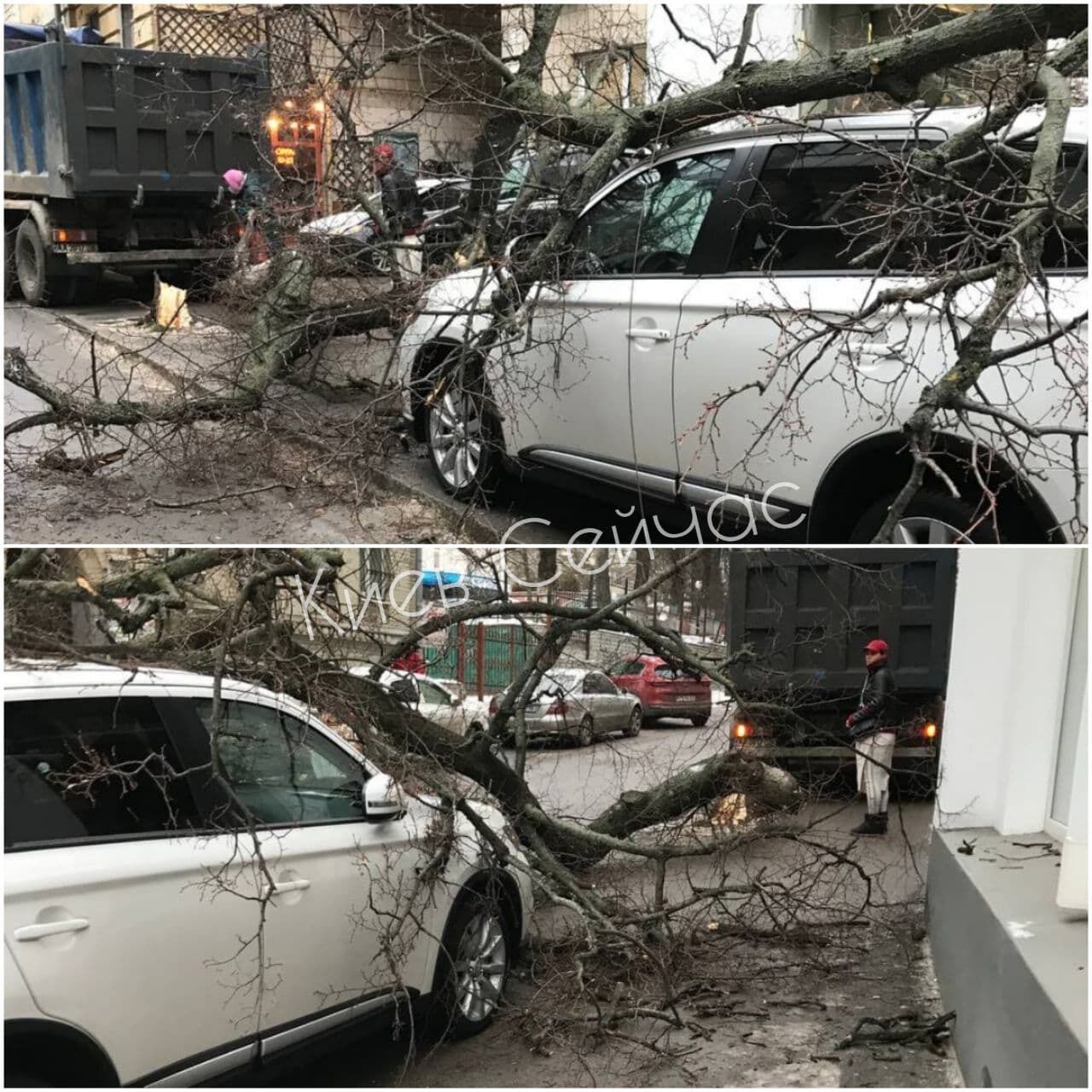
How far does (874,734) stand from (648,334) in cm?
224

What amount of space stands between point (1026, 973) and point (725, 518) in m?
2.06

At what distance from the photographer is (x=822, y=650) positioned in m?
5.28

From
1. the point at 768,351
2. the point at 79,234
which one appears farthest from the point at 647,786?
the point at 79,234

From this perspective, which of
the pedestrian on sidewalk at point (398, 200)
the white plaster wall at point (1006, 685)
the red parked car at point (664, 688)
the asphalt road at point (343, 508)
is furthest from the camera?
the pedestrian on sidewalk at point (398, 200)

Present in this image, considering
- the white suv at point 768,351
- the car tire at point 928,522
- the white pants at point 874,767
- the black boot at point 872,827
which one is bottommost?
the black boot at point 872,827

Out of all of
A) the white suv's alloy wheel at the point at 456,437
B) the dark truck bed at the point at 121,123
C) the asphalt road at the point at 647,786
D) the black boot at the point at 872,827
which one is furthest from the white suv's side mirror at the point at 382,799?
the dark truck bed at the point at 121,123

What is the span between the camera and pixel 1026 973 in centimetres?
304

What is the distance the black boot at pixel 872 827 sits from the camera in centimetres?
511

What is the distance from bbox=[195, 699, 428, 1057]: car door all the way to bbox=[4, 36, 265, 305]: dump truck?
466cm

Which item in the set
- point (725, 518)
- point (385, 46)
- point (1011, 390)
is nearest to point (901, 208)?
point (1011, 390)

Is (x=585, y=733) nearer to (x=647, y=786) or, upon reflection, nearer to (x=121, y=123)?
(x=647, y=786)

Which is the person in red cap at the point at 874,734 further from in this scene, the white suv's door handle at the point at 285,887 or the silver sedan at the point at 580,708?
the white suv's door handle at the point at 285,887

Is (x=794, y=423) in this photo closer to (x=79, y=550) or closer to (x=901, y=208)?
(x=901, y=208)

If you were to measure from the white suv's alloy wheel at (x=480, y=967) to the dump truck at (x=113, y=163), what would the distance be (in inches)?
198
